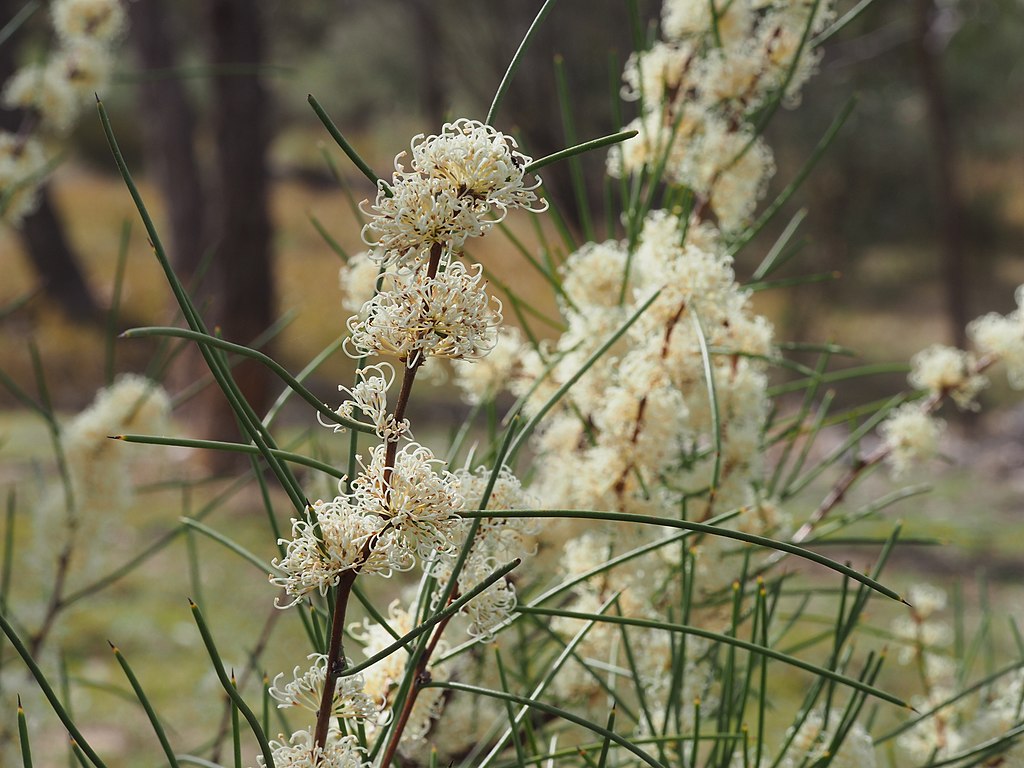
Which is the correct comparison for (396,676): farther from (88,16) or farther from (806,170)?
(88,16)

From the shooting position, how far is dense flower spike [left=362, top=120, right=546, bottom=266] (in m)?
0.30

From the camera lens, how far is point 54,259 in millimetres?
5039

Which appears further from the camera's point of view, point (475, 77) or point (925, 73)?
point (475, 77)

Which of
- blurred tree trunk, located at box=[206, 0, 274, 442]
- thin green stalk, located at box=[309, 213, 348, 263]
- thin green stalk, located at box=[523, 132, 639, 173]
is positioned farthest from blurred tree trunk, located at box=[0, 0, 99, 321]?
thin green stalk, located at box=[523, 132, 639, 173]

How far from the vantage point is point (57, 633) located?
77cm

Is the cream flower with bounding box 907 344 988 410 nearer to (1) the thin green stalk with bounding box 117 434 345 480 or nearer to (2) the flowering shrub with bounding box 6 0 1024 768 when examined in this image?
(2) the flowering shrub with bounding box 6 0 1024 768

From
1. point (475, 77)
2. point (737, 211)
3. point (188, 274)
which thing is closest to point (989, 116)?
point (475, 77)

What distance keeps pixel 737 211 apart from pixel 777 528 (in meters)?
0.19

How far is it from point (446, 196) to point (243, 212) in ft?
11.1

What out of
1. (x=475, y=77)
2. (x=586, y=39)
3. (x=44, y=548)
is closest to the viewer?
(x=44, y=548)

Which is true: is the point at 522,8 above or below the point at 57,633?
above

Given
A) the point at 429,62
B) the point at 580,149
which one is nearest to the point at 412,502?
the point at 580,149

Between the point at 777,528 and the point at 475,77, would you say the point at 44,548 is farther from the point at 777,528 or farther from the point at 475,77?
the point at 475,77

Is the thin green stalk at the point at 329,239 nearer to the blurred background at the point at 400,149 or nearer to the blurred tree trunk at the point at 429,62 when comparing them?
the blurred background at the point at 400,149
